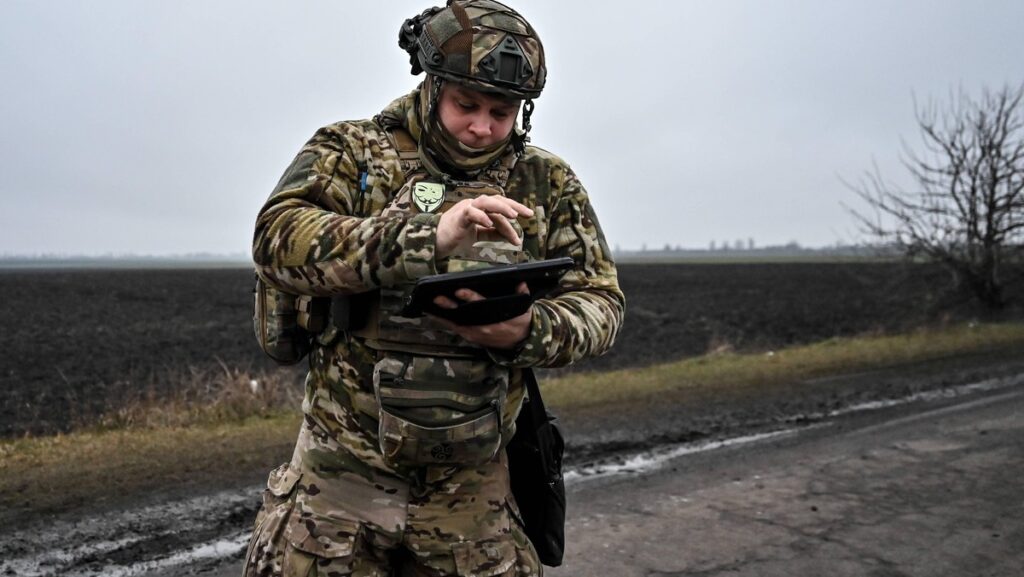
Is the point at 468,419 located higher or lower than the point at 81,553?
higher

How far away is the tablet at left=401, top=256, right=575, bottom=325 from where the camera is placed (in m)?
1.82

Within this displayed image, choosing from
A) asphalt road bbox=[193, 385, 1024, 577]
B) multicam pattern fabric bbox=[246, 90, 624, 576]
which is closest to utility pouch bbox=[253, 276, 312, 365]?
multicam pattern fabric bbox=[246, 90, 624, 576]

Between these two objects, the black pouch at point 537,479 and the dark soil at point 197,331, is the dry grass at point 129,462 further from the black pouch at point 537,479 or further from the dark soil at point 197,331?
the black pouch at point 537,479

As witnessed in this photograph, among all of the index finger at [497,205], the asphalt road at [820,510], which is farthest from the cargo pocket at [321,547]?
the asphalt road at [820,510]

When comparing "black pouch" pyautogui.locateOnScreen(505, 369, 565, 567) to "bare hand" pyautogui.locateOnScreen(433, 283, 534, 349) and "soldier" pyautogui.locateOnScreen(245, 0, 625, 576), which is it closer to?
"soldier" pyautogui.locateOnScreen(245, 0, 625, 576)

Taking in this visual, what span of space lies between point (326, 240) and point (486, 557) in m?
0.84

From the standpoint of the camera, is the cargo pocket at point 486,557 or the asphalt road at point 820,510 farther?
the asphalt road at point 820,510

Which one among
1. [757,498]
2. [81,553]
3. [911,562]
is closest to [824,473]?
[757,498]

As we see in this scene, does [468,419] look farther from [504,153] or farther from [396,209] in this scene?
[504,153]

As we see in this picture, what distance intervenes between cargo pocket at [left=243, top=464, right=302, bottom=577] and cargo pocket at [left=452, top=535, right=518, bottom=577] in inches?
16.0

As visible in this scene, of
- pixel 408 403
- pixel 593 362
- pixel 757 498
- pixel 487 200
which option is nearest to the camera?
pixel 487 200

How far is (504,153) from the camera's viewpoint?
2297 mm

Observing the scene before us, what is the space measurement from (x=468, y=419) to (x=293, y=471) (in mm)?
491

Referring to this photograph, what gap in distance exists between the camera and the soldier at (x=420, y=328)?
1979 mm
